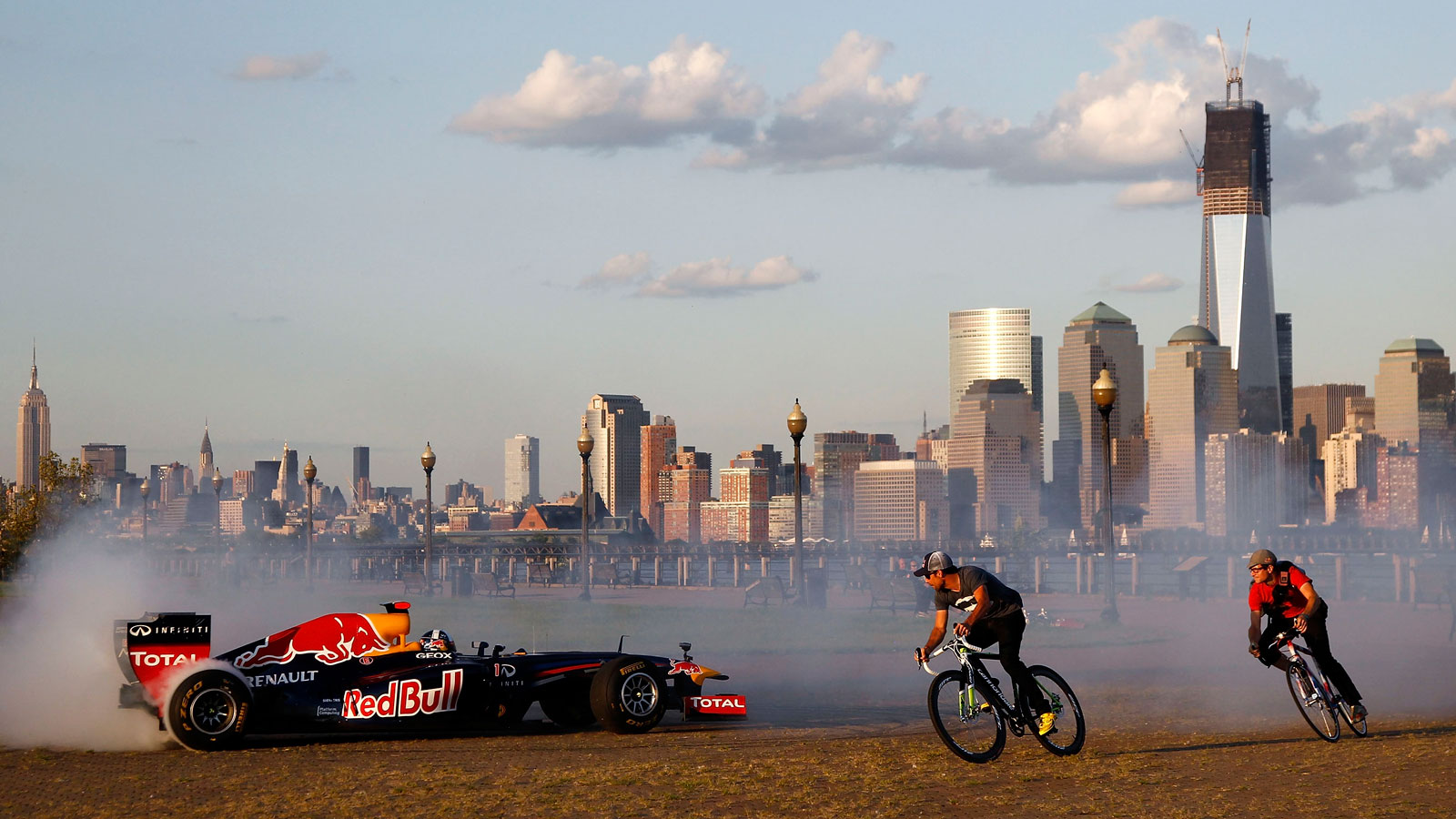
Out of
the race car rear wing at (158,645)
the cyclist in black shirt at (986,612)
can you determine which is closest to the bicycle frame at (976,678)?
the cyclist in black shirt at (986,612)

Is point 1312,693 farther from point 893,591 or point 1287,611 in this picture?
point 893,591

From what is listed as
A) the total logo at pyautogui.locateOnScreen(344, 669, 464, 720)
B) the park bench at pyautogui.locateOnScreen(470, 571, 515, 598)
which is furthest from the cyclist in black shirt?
the park bench at pyautogui.locateOnScreen(470, 571, 515, 598)

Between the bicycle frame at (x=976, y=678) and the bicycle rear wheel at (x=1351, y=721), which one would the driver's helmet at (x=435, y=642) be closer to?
the bicycle frame at (x=976, y=678)

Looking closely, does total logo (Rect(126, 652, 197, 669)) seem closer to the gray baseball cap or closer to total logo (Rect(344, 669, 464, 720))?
total logo (Rect(344, 669, 464, 720))

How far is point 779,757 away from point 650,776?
1.42 meters

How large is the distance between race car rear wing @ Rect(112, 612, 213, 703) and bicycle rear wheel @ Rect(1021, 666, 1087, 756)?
23.4ft

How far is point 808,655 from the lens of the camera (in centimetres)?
2384

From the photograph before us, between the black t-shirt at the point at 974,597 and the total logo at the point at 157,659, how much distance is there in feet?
21.7

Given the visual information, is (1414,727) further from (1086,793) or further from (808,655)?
(808,655)

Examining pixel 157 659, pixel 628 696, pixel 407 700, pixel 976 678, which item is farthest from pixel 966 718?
pixel 157 659

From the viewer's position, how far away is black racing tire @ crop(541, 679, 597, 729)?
49.1 ft

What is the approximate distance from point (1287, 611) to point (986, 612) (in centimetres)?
296

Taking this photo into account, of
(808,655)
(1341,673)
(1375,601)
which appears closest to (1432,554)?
(1375,601)

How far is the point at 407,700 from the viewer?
46.6ft
